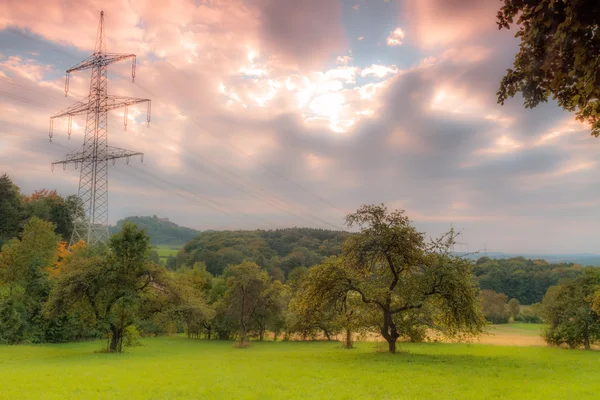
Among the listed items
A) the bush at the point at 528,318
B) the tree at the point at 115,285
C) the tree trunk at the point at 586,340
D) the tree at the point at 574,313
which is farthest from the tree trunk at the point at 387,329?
the bush at the point at 528,318

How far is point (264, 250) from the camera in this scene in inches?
4451

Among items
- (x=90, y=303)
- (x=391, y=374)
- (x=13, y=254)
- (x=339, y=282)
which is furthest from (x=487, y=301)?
(x=13, y=254)

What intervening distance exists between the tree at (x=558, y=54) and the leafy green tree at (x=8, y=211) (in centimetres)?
8108

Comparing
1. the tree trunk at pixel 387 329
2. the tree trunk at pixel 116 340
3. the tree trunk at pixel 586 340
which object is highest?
the tree trunk at pixel 387 329

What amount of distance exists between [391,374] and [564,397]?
277 inches

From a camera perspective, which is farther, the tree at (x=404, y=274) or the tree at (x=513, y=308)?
the tree at (x=513, y=308)

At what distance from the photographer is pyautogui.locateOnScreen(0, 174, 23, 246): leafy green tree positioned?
219ft

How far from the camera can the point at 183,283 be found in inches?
1359

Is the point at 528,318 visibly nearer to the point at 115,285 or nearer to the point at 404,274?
the point at 404,274

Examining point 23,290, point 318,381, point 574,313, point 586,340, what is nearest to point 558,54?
point 318,381

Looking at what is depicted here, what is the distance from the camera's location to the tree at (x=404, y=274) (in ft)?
80.2

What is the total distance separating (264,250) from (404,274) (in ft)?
292

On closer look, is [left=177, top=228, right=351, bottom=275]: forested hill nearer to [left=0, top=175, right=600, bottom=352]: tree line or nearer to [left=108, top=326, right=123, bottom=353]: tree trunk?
[left=0, top=175, right=600, bottom=352]: tree line

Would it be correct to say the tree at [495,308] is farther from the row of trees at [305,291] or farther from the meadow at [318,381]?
the meadow at [318,381]
